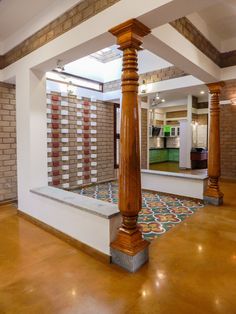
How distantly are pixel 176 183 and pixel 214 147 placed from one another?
3.76 ft

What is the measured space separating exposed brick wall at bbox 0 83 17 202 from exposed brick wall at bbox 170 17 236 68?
130 inches

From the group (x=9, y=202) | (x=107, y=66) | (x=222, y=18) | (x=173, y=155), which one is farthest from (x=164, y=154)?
(x=9, y=202)

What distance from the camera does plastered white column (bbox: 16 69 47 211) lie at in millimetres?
3448

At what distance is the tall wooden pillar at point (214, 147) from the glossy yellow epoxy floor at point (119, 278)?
51.5 inches

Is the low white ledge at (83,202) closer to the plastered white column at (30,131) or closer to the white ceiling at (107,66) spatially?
the plastered white column at (30,131)

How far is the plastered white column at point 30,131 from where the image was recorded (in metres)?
3.45

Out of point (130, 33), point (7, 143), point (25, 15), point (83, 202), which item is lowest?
point (83, 202)

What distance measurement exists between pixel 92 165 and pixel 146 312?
4.62 metres

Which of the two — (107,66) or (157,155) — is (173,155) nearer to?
(157,155)

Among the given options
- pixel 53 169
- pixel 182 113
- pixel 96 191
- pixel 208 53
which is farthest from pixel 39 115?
pixel 182 113

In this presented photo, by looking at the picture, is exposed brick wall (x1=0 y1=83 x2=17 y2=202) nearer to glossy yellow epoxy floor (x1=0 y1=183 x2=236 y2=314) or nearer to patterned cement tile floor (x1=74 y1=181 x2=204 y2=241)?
glossy yellow epoxy floor (x1=0 y1=183 x2=236 y2=314)

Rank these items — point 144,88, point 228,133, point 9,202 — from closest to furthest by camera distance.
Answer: point 9,202 < point 144,88 < point 228,133

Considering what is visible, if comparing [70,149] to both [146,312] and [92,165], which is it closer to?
[92,165]

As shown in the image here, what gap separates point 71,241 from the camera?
2.80 meters
